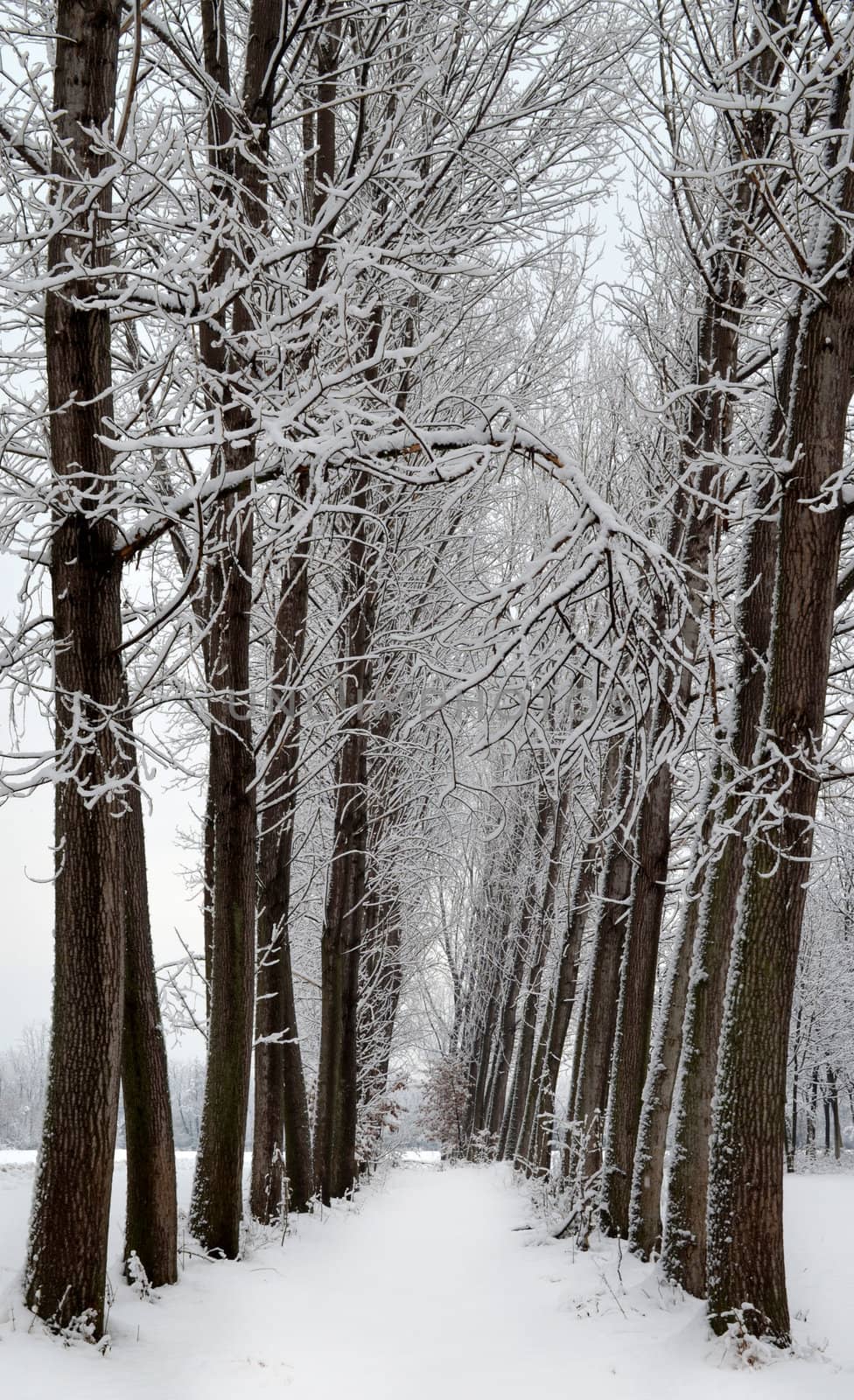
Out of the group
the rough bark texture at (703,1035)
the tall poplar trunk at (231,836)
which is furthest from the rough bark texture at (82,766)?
the rough bark texture at (703,1035)

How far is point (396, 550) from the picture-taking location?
11.0 metres

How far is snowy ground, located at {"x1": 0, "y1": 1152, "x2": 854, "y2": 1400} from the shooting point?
442 cm

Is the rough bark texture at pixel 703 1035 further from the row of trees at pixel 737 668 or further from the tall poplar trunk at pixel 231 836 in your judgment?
the tall poplar trunk at pixel 231 836

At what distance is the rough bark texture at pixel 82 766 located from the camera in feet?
14.8

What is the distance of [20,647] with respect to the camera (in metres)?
4.79

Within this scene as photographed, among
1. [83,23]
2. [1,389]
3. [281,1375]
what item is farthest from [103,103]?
[281,1375]

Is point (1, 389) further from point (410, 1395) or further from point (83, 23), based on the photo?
point (410, 1395)

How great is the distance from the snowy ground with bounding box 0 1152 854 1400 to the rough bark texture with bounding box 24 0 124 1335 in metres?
0.42

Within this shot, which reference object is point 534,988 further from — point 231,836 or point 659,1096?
point 231,836

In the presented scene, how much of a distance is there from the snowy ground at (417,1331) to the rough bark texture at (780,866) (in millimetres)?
440

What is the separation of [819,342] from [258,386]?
3.03m

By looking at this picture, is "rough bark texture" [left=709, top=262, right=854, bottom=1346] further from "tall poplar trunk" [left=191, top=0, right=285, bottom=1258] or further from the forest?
"tall poplar trunk" [left=191, top=0, right=285, bottom=1258]

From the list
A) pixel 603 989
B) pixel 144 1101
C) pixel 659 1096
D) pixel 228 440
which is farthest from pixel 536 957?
pixel 228 440

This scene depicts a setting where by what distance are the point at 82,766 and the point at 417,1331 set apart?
4.34 metres
